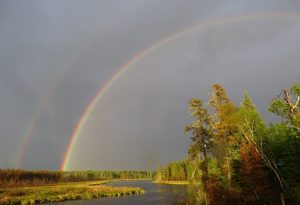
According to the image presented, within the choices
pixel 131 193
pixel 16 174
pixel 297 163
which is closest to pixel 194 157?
pixel 297 163

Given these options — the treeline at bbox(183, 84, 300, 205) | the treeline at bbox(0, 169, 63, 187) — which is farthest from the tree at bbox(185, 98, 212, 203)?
the treeline at bbox(0, 169, 63, 187)

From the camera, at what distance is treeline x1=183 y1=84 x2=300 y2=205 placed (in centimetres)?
4166

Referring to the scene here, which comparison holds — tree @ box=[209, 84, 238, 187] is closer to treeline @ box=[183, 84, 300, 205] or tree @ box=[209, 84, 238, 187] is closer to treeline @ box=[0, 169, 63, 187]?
treeline @ box=[183, 84, 300, 205]

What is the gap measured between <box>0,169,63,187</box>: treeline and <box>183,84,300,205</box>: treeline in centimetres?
10450

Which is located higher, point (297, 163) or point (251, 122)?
point (251, 122)

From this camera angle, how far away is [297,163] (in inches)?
1668

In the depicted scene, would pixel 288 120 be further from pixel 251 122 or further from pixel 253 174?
pixel 253 174

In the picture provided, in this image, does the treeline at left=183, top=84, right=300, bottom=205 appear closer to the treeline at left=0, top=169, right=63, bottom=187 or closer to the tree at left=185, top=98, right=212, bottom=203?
the tree at left=185, top=98, right=212, bottom=203

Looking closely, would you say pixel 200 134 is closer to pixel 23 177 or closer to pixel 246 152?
pixel 246 152

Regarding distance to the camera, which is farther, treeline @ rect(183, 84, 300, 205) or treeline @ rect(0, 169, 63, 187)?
treeline @ rect(0, 169, 63, 187)

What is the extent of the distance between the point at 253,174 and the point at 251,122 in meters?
12.1

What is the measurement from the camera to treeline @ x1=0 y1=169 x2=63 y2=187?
461 feet

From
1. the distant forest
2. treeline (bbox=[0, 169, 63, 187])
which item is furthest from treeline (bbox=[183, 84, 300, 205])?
treeline (bbox=[0, 169, 63, 187])

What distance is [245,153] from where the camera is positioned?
42219 millimetres
